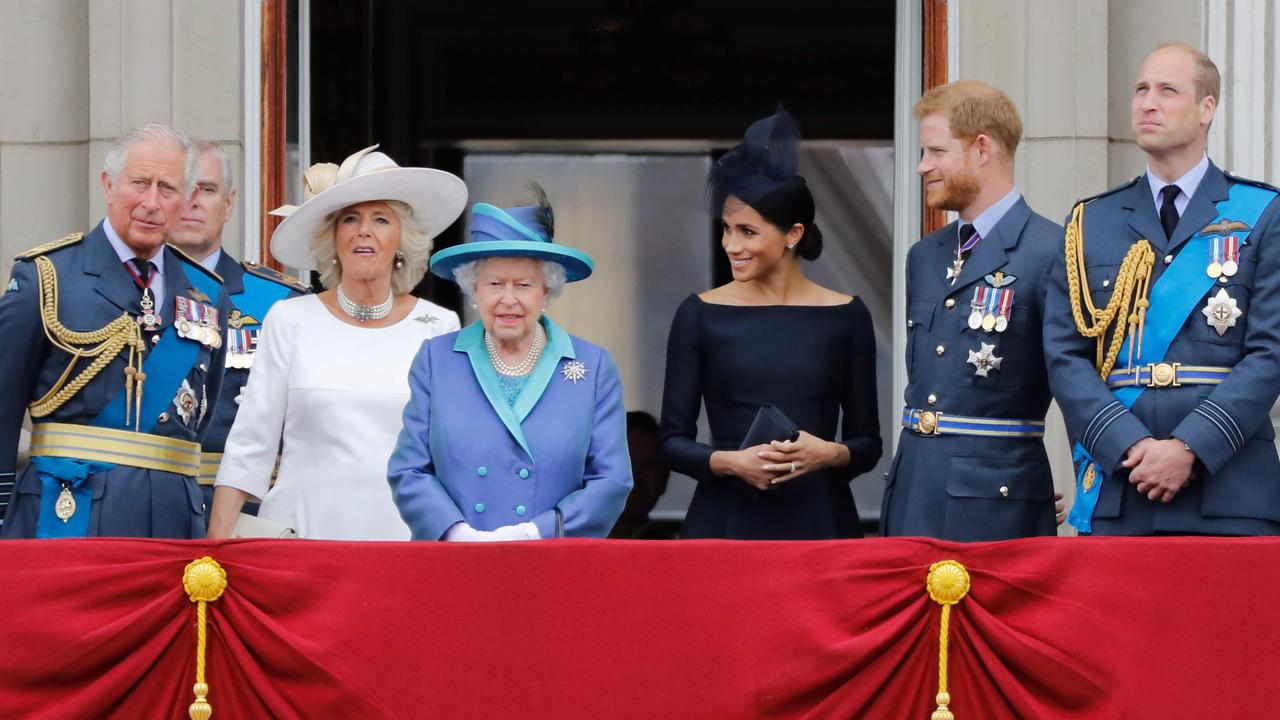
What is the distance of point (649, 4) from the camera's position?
29.5ft

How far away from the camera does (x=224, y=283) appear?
209 inches

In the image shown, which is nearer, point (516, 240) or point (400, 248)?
point (516, 240)

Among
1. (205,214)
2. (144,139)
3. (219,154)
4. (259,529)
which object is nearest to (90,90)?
(219,154)

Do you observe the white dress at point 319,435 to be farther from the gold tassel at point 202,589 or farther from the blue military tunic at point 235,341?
the gold tassel at point 202,589

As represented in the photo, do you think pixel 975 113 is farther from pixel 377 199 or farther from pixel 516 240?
pixel 377 199

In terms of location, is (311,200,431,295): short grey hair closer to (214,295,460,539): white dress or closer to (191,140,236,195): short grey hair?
(214,295,460,539): white dress

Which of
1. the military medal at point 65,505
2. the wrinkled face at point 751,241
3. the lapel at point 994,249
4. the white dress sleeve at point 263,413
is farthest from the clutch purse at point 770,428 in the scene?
the military medal at point 65,505

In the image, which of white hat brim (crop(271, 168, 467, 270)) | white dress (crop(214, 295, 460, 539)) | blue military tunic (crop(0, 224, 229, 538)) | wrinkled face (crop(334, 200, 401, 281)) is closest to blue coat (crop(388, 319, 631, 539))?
white dress (crop(214, 295, 460, 539))

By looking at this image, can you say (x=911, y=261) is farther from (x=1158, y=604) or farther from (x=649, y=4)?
(x=649, y=4)

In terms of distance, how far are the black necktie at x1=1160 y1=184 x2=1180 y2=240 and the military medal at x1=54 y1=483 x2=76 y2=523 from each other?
102 inches

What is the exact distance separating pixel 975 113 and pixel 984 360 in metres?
0.63

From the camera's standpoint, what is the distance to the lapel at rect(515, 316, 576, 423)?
4.19 metres

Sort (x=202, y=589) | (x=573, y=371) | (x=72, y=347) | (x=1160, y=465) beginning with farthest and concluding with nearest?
1. (x=72, y=347)
2. (x=573, y=371)
3. (x=1160, y=465)
4. (x=202, y=589)

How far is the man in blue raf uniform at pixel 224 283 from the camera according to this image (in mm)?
5230
